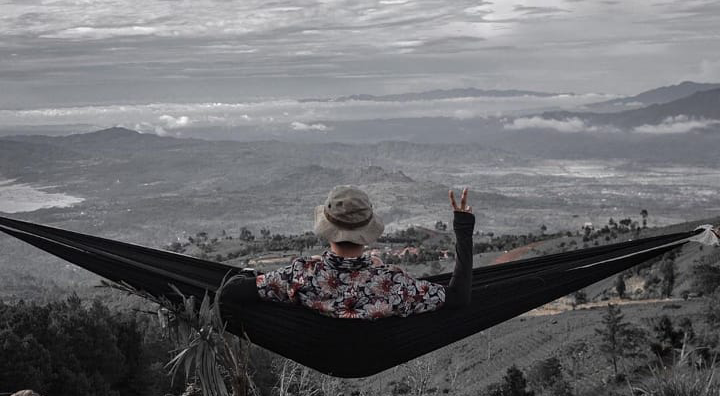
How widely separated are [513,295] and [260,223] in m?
179

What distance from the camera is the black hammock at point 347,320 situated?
398 centimetres

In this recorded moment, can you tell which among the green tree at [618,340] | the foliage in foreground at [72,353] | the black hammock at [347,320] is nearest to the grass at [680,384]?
the black hammock at [347,320]

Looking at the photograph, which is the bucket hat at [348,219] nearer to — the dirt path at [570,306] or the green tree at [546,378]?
the green tree at [546,378]

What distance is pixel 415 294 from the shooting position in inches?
154

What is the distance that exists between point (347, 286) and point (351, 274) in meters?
0.06

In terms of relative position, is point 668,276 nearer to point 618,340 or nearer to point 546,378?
point 618,340

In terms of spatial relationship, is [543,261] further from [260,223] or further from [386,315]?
[260,223]

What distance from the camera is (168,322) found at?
397 cm

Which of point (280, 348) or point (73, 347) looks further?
point (73, 347)

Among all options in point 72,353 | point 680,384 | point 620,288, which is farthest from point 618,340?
point 680,384

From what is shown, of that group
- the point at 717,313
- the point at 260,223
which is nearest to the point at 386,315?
the point at 717,313

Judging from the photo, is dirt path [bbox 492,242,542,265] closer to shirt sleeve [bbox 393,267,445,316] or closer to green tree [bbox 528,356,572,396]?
green tree [bbox 528,356,572,396]

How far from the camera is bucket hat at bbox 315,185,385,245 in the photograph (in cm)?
384

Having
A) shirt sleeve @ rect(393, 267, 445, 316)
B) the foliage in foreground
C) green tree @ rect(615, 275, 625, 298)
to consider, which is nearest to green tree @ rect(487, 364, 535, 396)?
the foliage in foreground
